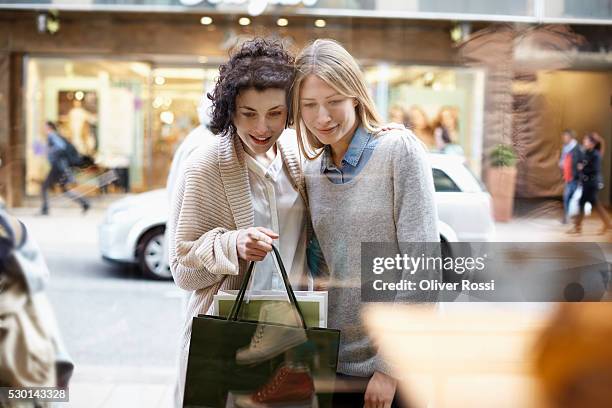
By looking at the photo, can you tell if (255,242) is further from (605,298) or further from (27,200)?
(605,298)

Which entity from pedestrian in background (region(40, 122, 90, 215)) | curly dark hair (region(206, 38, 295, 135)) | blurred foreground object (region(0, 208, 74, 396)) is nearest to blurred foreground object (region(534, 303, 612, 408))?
curly dark hair (region(206, 38, 295, 135))

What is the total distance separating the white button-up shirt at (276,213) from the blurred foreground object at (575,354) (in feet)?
3.06

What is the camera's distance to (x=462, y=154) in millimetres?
2533

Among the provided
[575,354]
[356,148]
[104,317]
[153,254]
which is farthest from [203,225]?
[104,317]

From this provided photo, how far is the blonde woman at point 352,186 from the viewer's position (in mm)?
2082

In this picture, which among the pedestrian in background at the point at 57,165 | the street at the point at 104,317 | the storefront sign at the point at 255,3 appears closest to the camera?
the storefront sign at the point at 255,3

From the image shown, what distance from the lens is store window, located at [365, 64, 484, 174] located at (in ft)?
8.36

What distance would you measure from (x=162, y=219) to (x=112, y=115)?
55cm

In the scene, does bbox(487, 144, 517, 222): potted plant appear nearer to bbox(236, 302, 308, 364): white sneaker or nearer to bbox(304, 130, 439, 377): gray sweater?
bbox(304, 130, 439, 377): gray sweater

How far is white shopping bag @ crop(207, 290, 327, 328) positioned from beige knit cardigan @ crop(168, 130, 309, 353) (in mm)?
48

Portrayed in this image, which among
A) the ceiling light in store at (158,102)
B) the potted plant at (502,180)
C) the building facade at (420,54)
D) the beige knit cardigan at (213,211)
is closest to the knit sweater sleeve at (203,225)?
the beige knit cardigan at (213,211)

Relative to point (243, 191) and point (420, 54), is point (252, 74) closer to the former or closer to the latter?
point (243, 191)

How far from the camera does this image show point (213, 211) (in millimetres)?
2152

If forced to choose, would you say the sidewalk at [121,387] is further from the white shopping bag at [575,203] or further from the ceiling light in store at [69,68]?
the white shopping bag at [575,203]
